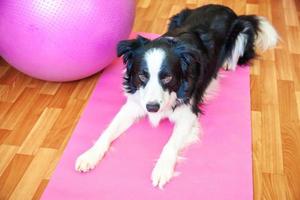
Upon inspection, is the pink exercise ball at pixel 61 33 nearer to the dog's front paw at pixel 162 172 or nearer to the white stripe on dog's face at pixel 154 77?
the white stripe on dog's face at pixel 154 77

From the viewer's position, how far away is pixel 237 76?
2701mm

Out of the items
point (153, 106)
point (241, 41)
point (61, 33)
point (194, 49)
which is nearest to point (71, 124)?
point (61, 33)

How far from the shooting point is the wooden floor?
1.92 m

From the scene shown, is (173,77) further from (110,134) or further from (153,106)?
(110,134)

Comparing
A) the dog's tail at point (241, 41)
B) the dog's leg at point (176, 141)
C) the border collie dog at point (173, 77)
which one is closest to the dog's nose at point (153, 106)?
the border collie dog at point (173, 77)

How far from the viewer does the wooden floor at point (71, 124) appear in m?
1.92

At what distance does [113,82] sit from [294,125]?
1183mm

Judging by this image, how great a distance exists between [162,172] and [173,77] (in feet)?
1.55

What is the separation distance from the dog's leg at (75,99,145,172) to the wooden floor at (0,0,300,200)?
0.59 ft

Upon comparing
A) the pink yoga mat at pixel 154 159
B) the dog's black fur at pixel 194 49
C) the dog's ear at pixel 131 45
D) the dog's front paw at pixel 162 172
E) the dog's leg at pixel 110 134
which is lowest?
the pink yoga mat at pixel 154 159

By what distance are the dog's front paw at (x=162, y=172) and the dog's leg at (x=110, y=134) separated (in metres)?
0.30

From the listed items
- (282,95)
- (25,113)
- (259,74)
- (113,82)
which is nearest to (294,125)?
(282,95)

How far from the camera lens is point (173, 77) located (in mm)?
1897

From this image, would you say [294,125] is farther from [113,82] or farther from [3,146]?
[3,146]
